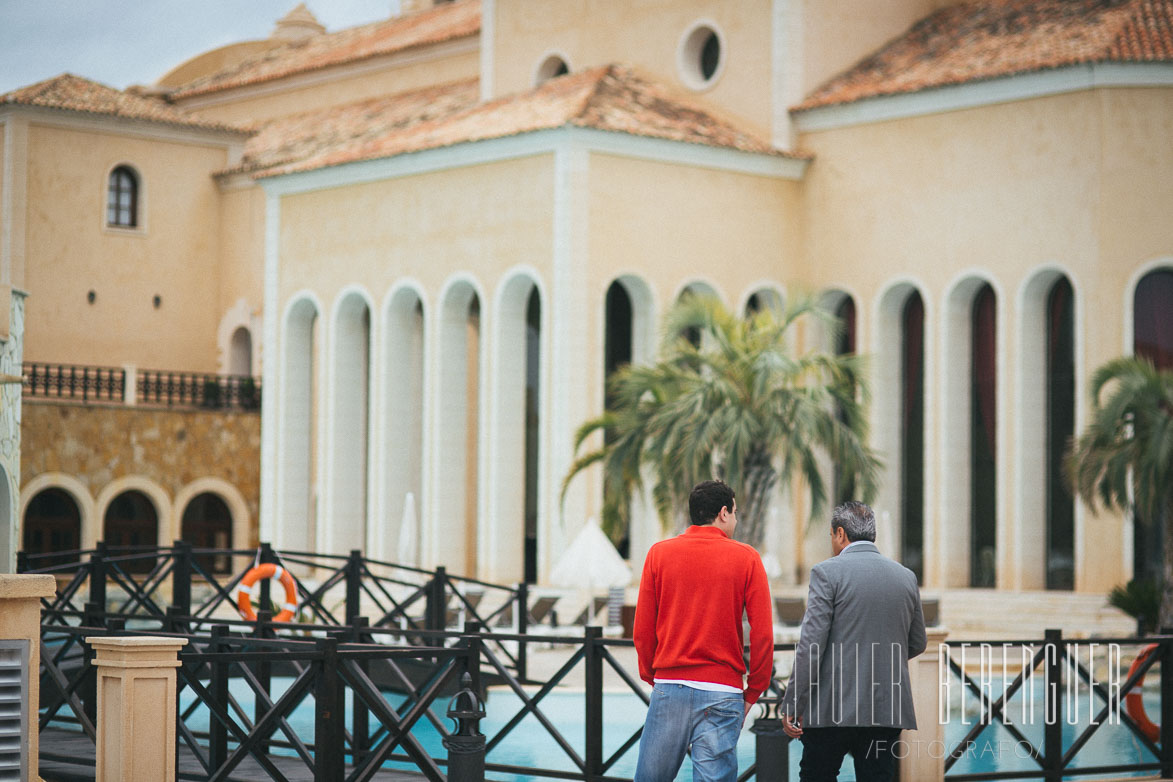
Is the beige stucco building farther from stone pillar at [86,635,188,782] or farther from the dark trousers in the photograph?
the dark trousers

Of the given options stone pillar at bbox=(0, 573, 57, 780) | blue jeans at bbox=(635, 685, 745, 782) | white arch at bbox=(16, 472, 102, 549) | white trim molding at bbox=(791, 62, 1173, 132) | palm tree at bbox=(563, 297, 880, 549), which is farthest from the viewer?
white arch at bbox=(16, 472, 102, 549)

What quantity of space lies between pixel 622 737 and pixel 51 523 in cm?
2226

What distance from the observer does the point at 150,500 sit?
37969 mm

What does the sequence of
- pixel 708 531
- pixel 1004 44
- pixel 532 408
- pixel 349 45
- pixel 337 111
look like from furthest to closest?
pixel 349 45
pixel 337 111
pixel 532 408
pixel 1004 44
pixel 708 531

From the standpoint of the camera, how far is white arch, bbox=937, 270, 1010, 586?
27.6m

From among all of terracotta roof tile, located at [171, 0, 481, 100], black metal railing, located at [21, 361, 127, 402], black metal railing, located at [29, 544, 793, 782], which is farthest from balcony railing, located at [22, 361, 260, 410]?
black metal railing, located at [29, 544, 793, 782]

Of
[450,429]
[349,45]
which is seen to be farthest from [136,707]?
[349,45]

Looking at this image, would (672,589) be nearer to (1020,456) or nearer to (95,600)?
(95,600)

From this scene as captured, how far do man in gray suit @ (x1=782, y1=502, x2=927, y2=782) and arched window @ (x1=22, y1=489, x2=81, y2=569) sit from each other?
3062cm

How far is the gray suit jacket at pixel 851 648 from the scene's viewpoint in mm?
8164

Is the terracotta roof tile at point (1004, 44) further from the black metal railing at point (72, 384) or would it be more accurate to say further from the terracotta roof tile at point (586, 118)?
the black metal railing at point (72, 384)

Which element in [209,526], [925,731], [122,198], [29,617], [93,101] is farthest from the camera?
[122,198]

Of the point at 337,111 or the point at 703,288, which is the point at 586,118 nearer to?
the point at 703,288

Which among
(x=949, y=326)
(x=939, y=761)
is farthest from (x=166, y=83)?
(x=939, y=761)
